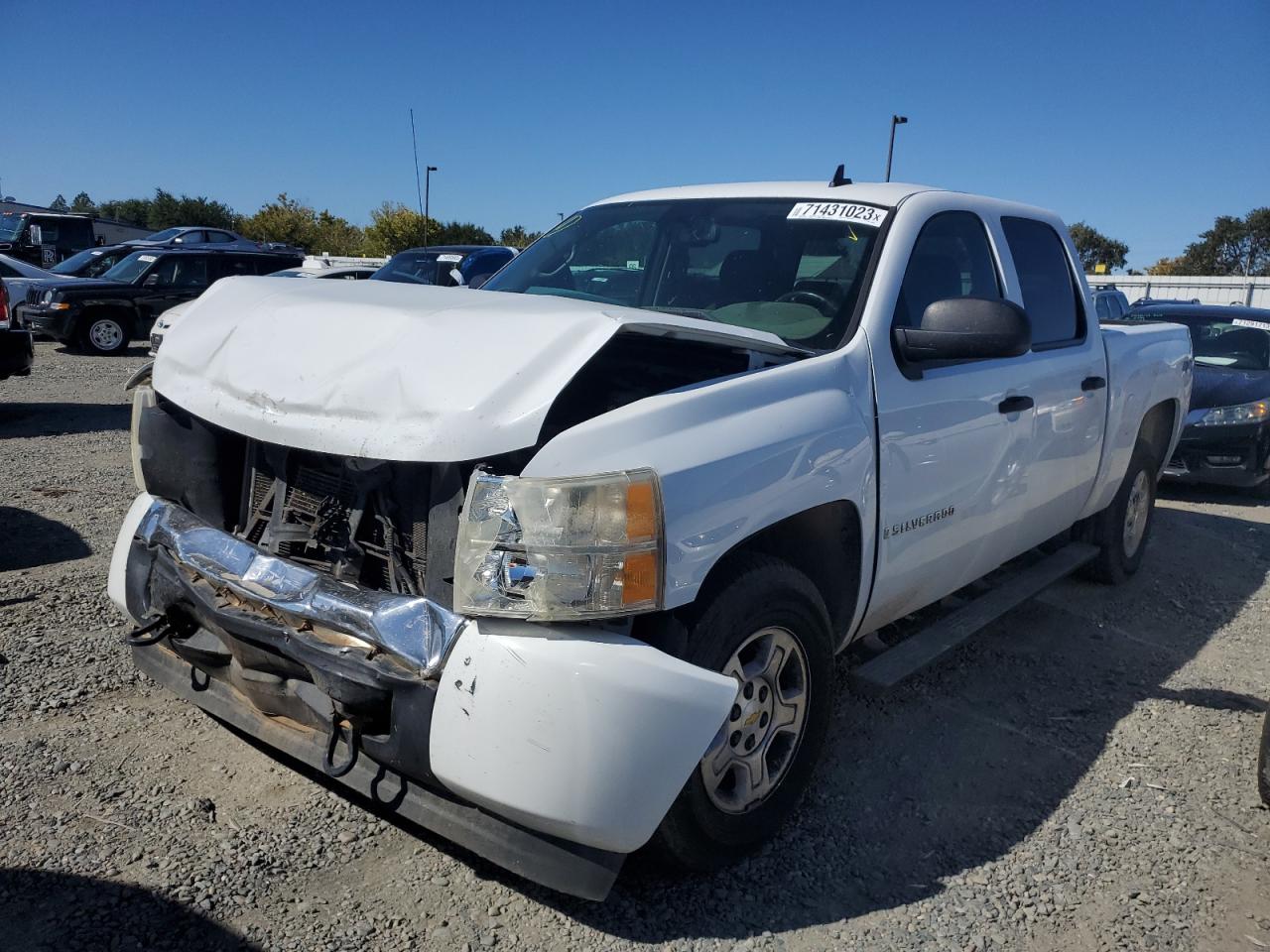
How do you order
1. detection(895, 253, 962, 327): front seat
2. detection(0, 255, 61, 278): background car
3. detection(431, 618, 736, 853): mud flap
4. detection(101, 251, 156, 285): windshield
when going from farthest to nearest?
detection(101, 251, 156, 285): windshield
detection(0, 255, 61, 278): background car
detection(895, 253, 962, 327): front seat
detection(431, 618, 736, 853): mud flap

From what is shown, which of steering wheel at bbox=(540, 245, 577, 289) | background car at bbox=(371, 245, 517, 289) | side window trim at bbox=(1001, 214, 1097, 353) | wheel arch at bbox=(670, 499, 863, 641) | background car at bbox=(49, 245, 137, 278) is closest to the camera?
wheel arch at bbox=(670, 499, 863, 641)

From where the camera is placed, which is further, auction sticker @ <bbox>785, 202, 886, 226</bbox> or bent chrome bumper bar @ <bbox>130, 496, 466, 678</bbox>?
auction sticker @ <bbox>785, 202, 886, 226</bbox>

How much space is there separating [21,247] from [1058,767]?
2887cm

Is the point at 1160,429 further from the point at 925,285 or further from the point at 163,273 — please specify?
the point at 163,273

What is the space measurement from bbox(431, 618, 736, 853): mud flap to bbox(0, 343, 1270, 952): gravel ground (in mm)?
497

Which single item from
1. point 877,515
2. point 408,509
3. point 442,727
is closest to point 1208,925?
point 877,515

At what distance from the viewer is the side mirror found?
312 cm

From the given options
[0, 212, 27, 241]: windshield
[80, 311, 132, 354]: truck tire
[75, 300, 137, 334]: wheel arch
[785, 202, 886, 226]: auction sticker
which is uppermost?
[785, 202, 886, 226]: auction sticker

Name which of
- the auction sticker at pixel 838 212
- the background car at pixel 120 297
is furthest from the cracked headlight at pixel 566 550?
the background car at pixel 120 297

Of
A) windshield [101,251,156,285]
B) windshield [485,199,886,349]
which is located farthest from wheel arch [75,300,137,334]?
windshield [485,199,886,349]

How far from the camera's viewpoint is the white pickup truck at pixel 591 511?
222 centimetres

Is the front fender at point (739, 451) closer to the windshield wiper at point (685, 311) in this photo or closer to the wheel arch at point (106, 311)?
the windshield wiper at point (685, 311)

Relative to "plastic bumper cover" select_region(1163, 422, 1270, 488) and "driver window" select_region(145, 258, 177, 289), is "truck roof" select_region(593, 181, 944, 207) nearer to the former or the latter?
"plastic bumper cover" select_region(1163, 422, 1270, 488)

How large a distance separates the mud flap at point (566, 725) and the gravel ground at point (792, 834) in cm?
50
